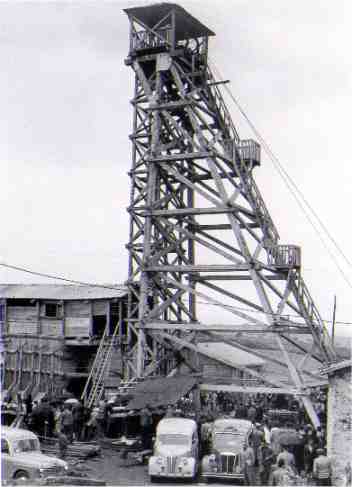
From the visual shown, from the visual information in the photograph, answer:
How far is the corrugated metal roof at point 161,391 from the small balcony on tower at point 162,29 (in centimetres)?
1311

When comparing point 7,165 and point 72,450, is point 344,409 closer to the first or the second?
point 72,450

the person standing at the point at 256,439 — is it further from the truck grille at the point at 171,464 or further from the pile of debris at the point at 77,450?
the pile of debris at the point at 77,450

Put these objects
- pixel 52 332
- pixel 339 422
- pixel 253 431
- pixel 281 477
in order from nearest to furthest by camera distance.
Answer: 1. pixel 281 477
2. pixel 339 422
3. pixel 253 431
4. pixel 52 332

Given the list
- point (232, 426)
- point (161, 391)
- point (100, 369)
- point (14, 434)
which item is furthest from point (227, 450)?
point (100, 369)

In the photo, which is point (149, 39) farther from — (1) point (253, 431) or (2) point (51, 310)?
(1) point (253, 431)

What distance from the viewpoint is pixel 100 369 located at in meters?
30.8

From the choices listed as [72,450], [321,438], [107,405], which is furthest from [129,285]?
[321,438]

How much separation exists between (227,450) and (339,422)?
11.2 ft

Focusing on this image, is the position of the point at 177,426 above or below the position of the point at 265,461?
above

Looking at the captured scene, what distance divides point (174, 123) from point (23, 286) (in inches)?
522

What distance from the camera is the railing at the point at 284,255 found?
26.2 metres

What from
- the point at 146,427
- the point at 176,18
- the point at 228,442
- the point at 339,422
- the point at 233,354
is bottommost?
the point at 228,442

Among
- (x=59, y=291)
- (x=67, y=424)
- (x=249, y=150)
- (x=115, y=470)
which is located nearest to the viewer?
(x=115, y=470)

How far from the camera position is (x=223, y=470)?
64.8 feet
